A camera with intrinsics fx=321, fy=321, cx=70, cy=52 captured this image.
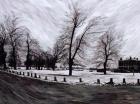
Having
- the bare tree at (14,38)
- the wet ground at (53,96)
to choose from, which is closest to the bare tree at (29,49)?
the bare tree at (14,38)

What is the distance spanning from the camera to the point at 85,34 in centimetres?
6644

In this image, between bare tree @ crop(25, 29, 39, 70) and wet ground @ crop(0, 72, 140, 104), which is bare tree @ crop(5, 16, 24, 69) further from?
wet ground @ crop(0, 72, 140, 104)

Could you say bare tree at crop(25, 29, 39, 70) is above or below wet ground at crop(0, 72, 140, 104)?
above

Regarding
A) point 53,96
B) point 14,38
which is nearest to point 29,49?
point 14,38

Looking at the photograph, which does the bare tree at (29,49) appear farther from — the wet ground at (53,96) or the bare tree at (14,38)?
the wet ground at (53,96)

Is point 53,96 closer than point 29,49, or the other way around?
point 53,96

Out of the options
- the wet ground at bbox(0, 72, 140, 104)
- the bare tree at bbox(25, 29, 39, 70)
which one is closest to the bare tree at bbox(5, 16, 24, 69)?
the bare tree at bbox(25, 29, 39, 70)

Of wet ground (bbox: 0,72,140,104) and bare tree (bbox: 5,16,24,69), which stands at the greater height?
bare tree (bbox: 5,16,24,69)

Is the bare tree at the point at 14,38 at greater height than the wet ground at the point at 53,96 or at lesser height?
greater

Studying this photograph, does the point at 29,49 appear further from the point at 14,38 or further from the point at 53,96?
the point at 53,96

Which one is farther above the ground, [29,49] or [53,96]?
[29,49]

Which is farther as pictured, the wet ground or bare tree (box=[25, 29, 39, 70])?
bare tree (box=[25, 29, 39, 70])

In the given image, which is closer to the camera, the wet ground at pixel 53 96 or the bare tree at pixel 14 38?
the wet ground at pixel 53 96

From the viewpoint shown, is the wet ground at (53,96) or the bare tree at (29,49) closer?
the wet ground at (53,96)
